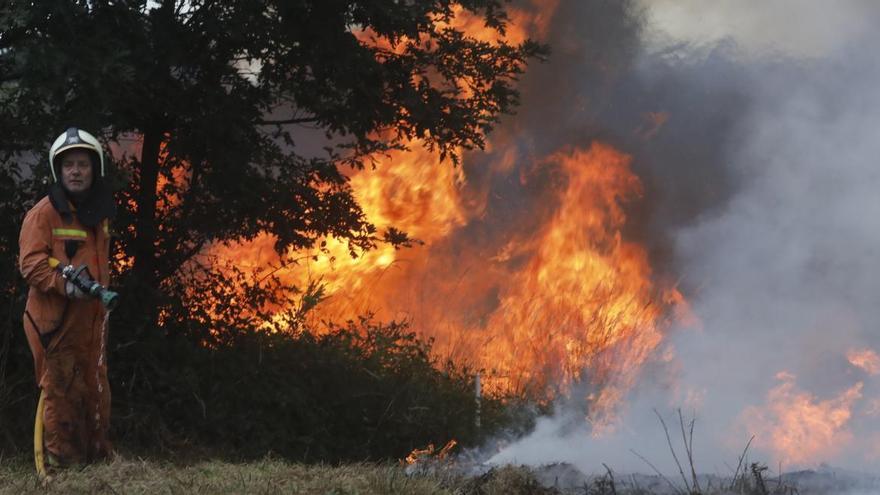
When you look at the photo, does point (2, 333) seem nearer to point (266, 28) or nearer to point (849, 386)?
point (266, 28)

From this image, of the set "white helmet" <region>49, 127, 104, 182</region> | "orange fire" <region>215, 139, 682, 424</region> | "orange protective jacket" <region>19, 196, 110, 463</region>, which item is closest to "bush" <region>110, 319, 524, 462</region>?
"orange fire" <region>215, 139, 682, 424</region>

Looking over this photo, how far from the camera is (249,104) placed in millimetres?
9859

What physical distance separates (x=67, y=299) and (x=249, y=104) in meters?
3.66

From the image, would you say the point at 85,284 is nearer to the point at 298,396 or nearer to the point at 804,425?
the point at 298,396

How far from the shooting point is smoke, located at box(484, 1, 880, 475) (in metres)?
10.8

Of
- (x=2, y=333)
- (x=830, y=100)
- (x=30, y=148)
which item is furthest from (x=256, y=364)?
(x=830, y=100)

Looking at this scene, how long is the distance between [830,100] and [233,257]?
683 cm

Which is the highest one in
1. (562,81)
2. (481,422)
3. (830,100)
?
(562,81)

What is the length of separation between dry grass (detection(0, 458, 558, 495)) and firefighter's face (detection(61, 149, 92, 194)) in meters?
1.68

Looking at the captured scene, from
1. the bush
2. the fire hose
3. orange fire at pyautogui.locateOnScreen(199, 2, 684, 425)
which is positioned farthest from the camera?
orange fire at pyautogui.locateOnScreen(199, 2, 684, 425)

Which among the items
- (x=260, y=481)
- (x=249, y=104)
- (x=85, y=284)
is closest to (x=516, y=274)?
(x=249, y=104)

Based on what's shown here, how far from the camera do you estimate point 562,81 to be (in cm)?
1415

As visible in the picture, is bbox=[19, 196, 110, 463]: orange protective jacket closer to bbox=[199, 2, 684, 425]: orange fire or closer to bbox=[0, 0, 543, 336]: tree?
bbox=[0, 0, 543, 336]: tree

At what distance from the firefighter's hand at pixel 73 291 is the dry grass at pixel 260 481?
1.03 m
